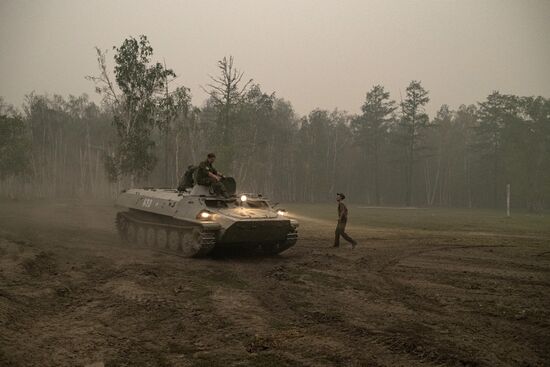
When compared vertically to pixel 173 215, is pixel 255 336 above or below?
below

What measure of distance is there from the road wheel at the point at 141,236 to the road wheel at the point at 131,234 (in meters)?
0.26

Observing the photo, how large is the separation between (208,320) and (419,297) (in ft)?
13.4

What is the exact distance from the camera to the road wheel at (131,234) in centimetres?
1684

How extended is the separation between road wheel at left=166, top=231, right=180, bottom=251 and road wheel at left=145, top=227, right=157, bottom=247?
2.81 feet

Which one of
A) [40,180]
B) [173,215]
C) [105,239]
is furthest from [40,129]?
[173,215]

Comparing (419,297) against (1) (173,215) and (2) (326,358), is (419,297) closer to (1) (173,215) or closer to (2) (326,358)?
(2) (326,358)

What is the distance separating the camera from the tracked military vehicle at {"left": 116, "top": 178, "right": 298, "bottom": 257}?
1300 cm

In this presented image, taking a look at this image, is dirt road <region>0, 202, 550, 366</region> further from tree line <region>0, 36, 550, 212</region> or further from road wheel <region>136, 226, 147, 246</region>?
tree line <region>0, 36, 550, 212</region>

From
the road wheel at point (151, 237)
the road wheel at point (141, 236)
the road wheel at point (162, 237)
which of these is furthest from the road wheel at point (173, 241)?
the road wheel at point (141, 236)

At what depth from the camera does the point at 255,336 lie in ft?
21.9

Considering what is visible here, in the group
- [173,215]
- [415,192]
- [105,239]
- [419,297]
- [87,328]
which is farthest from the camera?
[415,192]

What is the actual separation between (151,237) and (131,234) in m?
1.70

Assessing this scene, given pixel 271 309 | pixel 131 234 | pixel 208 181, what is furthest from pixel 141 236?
pixel 271 309

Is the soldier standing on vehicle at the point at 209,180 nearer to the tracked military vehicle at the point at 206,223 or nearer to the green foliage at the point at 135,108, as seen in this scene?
the tracked military vehicle at the point at 206,223
